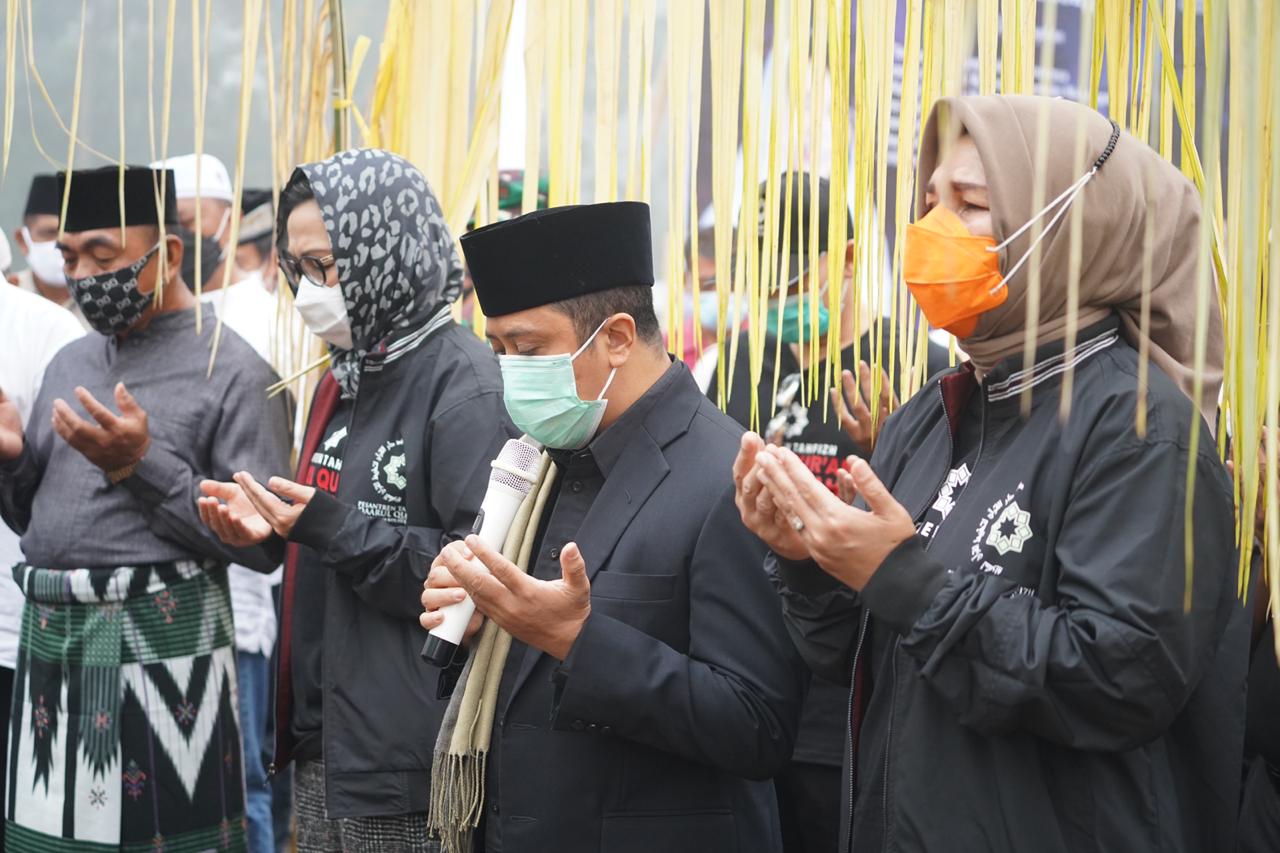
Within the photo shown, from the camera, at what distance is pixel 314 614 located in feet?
9.24

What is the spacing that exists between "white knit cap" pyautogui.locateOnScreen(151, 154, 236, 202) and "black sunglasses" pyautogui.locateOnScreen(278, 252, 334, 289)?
1.55 meters

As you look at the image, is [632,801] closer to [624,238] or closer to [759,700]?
[759,700]

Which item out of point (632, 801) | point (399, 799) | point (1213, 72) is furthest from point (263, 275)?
point (1213, 72)

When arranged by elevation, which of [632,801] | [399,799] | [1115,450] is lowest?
[399,799]

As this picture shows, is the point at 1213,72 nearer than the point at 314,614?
Yes

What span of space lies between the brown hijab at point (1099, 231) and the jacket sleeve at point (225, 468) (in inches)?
74.4

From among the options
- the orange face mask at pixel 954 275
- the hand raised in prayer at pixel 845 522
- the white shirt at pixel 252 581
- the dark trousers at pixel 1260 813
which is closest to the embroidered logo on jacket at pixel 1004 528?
the hand raised in prayer at pixel 845 522

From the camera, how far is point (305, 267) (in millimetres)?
2848

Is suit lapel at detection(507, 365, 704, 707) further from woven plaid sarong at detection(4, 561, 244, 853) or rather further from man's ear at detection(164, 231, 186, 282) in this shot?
man's ear at detection(164, 231, 186, 282)

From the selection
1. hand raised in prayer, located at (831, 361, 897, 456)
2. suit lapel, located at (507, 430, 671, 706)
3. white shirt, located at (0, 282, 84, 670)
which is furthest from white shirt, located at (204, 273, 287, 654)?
suit lapel, located at (507, 430, 671, 706)

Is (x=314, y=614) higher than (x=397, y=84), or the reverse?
(x=397, y=84)

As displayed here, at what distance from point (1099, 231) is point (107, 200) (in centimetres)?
243

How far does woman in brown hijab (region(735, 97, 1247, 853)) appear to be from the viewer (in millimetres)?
1584

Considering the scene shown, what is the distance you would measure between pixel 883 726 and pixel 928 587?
0.29 metres
